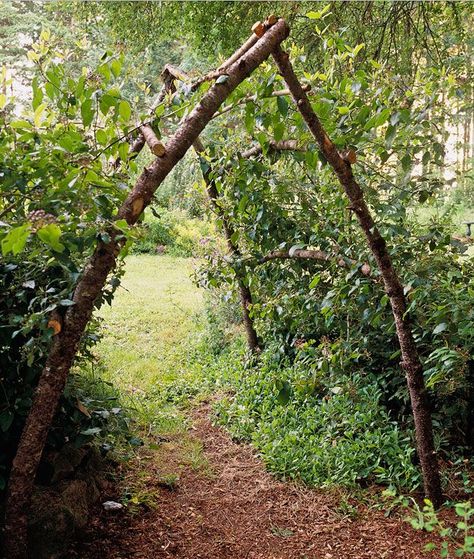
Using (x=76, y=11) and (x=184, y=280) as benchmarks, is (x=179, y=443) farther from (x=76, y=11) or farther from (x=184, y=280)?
(x=184, y=280)

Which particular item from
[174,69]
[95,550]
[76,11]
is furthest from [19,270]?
[76,11]

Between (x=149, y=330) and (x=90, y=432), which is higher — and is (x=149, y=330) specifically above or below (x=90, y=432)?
above

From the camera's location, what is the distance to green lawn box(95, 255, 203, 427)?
4.82 m

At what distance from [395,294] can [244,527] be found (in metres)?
1.57

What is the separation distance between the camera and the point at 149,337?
644 centimetres

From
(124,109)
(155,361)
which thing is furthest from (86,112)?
(155,361)

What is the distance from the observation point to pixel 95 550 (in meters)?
2.46

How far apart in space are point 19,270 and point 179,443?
217 centimetres

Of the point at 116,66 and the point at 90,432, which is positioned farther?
the point at 90,432

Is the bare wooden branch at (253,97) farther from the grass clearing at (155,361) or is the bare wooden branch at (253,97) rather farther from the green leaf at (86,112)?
the grass clearing at (155,361)

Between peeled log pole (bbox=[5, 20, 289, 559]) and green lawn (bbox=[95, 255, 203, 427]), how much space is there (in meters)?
1.57

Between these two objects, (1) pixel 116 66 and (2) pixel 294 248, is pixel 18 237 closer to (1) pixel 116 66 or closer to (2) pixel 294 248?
(1) pixel 116 66

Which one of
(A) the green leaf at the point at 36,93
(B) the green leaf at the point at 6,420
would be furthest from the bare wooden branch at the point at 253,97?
(B) the green leaf at the point at 6,420

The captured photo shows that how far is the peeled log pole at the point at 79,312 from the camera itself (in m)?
1.99
